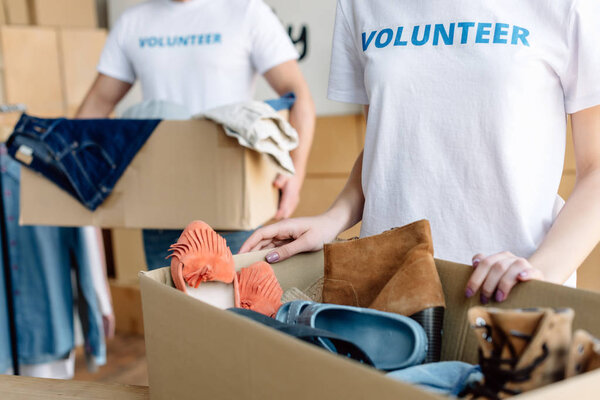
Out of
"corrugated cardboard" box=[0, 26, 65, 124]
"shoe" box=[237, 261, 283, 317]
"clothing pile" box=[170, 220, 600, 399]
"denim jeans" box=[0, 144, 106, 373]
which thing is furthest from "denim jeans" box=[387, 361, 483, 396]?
"corrugated cardboard" box=[0, 26, 65, 124]

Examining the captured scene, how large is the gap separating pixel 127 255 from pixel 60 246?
1.00m

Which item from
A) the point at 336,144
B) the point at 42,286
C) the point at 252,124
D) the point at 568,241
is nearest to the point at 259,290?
the point at 568,241

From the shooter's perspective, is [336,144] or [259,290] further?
A: [336,144]

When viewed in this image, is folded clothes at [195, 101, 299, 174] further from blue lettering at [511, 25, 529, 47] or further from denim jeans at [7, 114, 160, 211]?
blue lettering at [511, 25, 529, 47]

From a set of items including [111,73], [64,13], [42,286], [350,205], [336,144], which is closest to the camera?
[350,205]

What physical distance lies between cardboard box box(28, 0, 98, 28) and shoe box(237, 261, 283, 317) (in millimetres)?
2251

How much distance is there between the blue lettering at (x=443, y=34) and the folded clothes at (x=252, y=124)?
1.59 ft

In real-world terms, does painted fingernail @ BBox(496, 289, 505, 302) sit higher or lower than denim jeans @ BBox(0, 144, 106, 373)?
higher

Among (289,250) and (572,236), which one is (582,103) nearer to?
(572,236)

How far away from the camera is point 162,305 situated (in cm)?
45

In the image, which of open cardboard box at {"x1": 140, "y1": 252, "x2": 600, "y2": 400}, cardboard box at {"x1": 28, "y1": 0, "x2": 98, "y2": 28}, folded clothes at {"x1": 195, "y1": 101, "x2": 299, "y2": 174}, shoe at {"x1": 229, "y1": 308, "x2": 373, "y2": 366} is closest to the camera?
open cardboard box at {"x1": 140, "y1": 252, "x2": 600, "y2": 400}

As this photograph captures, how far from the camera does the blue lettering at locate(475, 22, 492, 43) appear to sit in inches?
25.4

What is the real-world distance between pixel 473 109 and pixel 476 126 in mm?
19

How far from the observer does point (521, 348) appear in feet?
1.10
